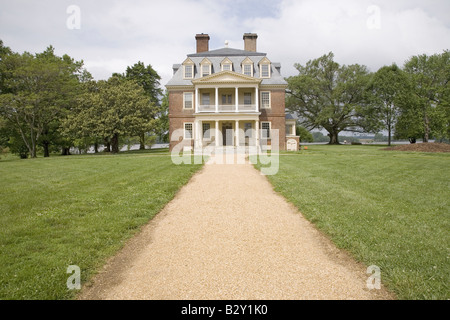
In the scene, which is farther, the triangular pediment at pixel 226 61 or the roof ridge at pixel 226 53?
the roof ridge at pixel 226 53

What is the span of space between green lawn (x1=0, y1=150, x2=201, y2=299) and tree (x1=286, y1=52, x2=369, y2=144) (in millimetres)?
45184

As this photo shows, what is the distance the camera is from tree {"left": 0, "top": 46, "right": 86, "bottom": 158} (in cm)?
2812

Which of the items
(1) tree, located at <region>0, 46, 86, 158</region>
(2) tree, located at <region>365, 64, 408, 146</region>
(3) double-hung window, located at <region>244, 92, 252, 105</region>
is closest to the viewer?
(1) tree, located at <region>0, 46, 86, 158</region>

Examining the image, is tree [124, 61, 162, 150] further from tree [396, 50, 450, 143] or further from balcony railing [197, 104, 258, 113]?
tree [396, 50, 450, 143]

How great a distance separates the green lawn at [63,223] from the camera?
12.5 feet

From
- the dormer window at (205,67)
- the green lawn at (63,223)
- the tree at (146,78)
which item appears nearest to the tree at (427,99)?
the dormer window at (205,67)

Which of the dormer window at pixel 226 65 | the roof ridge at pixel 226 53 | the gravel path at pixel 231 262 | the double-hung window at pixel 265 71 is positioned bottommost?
the gravel path at pixel 231 262

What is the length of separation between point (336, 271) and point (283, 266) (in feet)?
2.65

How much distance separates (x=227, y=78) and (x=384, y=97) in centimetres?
3094

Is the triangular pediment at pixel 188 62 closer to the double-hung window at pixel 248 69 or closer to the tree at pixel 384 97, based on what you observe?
the double-hung window at pixel 248 69

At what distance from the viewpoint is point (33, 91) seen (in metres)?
29.5

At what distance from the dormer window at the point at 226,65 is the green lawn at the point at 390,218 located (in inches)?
957

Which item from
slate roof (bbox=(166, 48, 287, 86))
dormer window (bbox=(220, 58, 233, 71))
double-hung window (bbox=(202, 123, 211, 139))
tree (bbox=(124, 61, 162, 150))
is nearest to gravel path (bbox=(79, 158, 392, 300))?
double-hung window (bbox=(202, 123, 211, 139))

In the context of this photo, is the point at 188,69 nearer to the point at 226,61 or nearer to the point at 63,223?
the point at 226,61
